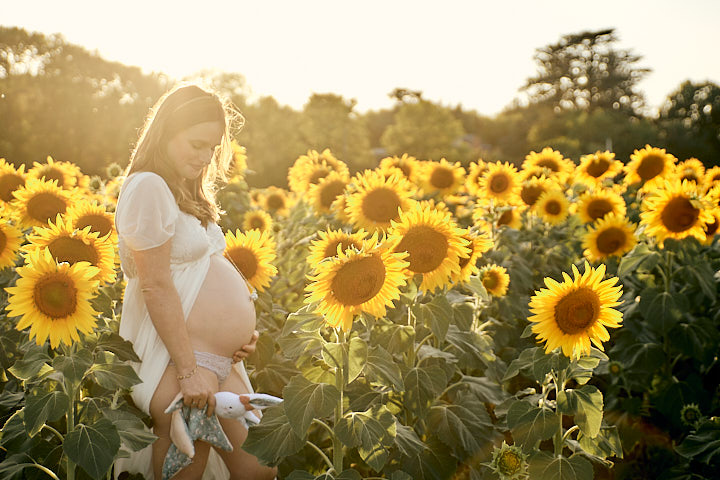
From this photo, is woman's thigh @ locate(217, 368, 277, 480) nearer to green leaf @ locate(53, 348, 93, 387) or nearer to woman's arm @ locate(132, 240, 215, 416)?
woman's arm @ locate(132, 240, 215, 416)

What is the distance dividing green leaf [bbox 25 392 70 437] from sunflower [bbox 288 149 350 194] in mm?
3480

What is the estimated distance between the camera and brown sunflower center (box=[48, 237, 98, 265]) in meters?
2.84

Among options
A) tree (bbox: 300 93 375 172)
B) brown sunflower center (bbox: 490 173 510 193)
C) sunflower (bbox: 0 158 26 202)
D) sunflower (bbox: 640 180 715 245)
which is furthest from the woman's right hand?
tree (bbox: 300 93 375 172)

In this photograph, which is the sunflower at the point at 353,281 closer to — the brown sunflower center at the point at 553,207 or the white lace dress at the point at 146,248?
the white lace dress at the point at 146,248

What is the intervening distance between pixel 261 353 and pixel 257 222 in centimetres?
238

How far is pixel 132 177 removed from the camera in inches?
A: 104

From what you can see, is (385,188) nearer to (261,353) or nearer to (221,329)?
(261,353)

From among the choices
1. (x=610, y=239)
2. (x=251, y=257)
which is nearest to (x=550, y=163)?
(x=610, y=239)

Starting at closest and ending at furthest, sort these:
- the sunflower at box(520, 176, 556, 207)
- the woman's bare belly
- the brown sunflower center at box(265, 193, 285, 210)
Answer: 1. the woman's bare belly
2. the sunflower at box(520, 176, 556, 207)
3. the brown sunflower center at box(265, 193, 285, 210)

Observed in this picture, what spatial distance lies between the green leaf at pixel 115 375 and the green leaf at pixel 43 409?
155 millimetres

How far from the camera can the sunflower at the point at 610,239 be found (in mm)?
4715

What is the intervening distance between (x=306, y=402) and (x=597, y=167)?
5.02 metres

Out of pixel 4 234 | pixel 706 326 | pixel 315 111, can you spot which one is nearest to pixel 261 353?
pixel 4 234

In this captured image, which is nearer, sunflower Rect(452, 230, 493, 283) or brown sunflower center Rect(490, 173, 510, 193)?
sunflower Rect(452, 230, 493, 283)
